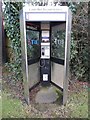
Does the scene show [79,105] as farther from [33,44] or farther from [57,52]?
[33,44]

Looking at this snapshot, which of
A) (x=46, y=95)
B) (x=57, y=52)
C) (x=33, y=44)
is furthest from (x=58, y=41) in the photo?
(x=46, y=95)

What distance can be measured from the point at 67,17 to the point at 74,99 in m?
1.95

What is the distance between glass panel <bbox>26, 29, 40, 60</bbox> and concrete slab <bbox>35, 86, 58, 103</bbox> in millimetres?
887

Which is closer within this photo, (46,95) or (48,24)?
(48,24)

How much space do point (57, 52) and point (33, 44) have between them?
1.95 feet

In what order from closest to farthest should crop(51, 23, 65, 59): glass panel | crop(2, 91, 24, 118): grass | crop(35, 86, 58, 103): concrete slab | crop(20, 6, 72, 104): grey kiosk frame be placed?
crop(20, 6, 72, 104): grey kiosk frame
crop(2, 91, 24, 118): grass
crop(51, 23, 65, 59): glass panel
crop(35, 86, 58, 103): concrete slab

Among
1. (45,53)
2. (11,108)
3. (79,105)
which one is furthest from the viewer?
(45,53)

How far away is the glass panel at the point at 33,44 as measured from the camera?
5234mm

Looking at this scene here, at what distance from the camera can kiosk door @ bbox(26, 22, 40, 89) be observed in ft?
17.1

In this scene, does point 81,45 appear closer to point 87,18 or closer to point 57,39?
point 87,18

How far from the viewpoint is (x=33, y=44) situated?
17.8 feet

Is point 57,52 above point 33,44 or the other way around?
the other way around


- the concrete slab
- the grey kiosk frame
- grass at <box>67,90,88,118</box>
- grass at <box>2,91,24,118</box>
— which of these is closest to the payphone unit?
the grey kiosk frame

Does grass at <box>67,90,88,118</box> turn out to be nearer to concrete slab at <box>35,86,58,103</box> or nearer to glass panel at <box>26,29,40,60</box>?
concrete slab at <box>35,86,58,103</box>
